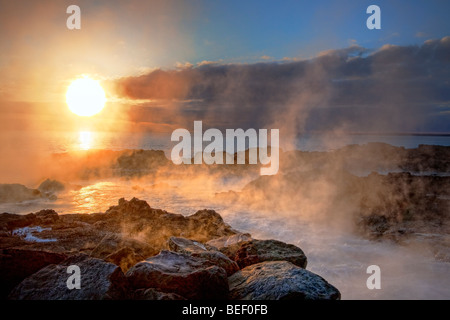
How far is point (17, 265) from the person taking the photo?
4020 mm

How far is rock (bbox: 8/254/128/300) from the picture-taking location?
338 centimetres

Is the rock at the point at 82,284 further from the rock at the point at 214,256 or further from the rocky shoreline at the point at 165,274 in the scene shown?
the rock at the point at 214,256

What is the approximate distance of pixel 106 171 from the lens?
34.8 metres

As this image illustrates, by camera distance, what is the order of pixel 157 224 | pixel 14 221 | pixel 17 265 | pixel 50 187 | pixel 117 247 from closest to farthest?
pixel 17 265 → pixel 117 247 → pixel 14 221 → pixel 157 224 → pixel 50 187

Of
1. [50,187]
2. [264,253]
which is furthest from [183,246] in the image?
[50,187]

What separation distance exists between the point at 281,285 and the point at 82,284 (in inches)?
98.2

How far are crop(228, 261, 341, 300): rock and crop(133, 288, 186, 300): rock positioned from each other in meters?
0.89

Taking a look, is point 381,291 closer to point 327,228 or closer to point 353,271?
point 353,271

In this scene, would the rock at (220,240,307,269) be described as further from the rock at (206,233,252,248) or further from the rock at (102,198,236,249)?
the rock at (102,198,236,249)

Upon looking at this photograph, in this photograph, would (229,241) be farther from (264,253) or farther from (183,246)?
(183,246)

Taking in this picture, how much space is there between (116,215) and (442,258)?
11096 millimetres

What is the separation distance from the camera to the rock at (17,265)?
3869 millimetres

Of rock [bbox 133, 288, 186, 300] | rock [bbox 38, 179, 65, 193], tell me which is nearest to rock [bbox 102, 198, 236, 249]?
rock [bbox 133, 288, 186, 300]
